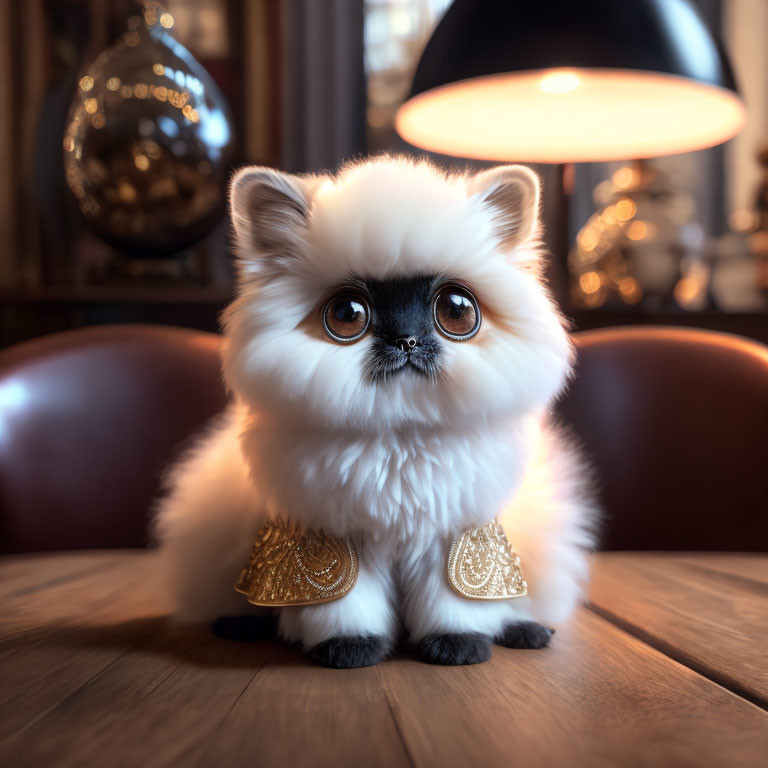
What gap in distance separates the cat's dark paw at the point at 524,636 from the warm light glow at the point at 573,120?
1.04 m

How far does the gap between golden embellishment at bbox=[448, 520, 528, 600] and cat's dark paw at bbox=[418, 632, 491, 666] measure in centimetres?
4

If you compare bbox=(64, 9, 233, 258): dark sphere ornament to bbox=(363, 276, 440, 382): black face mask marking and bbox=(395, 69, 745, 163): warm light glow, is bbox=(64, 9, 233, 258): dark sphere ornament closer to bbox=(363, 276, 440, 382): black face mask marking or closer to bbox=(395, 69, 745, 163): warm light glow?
bbox=(395, 69, 745, 163): warm light glow

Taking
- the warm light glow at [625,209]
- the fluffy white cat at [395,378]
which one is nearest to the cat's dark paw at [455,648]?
the fluffy white cat at [395,378]

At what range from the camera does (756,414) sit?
1.29 m

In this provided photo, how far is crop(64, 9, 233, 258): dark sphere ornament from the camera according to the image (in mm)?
1596

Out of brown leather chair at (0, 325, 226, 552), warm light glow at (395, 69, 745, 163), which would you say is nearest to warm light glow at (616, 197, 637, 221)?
warm light glow at (395, 69, 745, 163)

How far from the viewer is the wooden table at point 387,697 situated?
0.48 m

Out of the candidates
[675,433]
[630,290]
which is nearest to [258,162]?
[630,290]

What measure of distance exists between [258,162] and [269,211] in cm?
165

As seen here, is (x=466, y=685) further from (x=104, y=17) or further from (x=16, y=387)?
(x=104, y=17)

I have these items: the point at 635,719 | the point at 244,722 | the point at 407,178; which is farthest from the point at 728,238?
the point at 244,722

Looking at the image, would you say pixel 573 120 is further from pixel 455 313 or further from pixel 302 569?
pixel 302 569

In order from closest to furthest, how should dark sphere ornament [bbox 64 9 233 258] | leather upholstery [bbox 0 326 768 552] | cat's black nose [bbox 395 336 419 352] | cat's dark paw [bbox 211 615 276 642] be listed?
1. cat's black nose [bbox 395 336 419 352]
2. cat's dark paw [bbox 211 615 276 642]
3. leather upholstery [bbox 0 326 768 552]
4. dark sphere ornament [bbox 64 9 233 258]

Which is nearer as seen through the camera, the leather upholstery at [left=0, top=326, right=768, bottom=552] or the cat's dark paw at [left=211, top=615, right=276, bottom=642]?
the cat's dark paw at [left=211, top=615, right=276, bottom=642]
